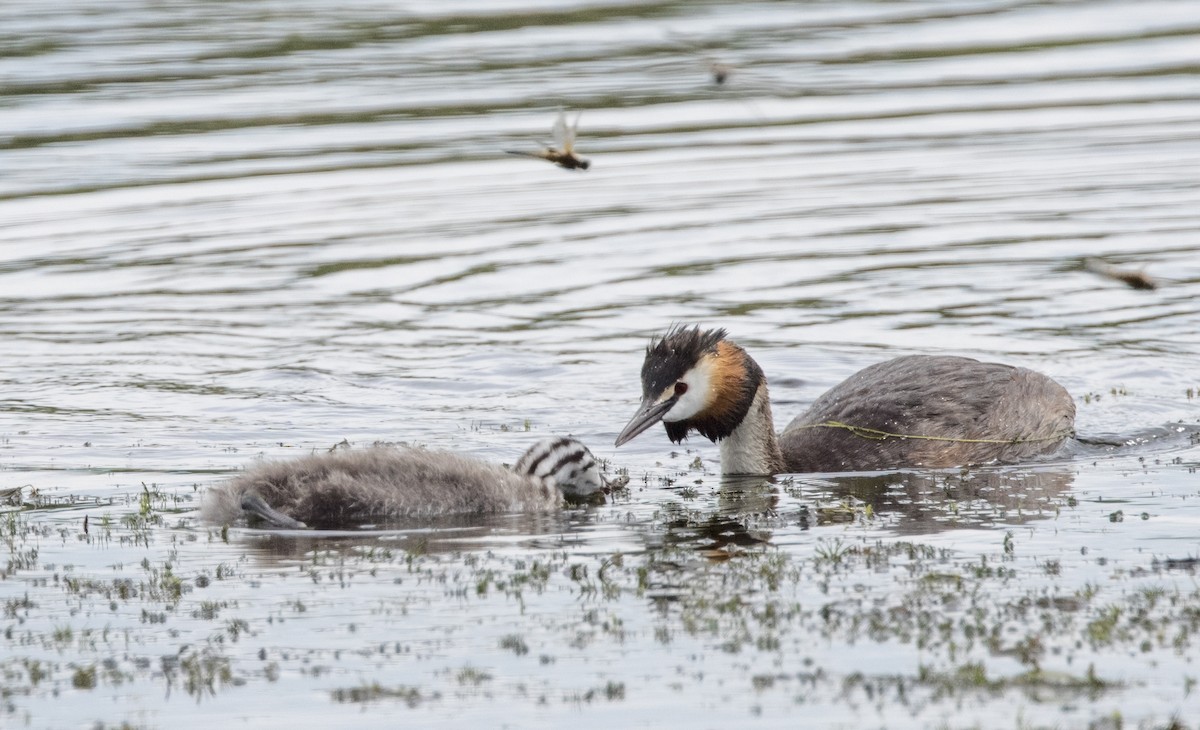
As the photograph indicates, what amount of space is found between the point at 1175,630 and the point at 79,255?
14065 millimetres

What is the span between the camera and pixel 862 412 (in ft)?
40.8

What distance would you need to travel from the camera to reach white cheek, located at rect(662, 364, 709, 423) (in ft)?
38.5

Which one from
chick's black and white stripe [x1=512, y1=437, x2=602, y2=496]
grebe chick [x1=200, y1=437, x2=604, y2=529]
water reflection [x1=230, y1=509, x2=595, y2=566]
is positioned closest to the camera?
water reflection [x1=230, y1=509, x2=595, y2=566]

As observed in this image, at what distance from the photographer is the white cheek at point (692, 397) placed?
11742mm

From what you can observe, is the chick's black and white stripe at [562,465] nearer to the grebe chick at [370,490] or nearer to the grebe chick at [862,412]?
the grebe chick at [370,490]

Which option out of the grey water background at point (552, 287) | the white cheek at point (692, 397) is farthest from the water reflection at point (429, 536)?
the white cheek at point (692, 397)

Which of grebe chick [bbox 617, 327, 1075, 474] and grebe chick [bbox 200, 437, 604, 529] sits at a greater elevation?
grebe chick [bbox 617, 327, 1075, 474]

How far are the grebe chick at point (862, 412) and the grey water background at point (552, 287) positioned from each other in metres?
0.34

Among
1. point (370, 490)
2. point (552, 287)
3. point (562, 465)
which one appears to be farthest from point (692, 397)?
point (552, 287)

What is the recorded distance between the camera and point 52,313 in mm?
17422

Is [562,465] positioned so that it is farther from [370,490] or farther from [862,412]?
[862,412]

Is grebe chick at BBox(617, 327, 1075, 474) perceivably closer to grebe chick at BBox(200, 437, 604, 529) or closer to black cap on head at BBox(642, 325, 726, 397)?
black cap on head at BBox(642, 325, 726, 397)

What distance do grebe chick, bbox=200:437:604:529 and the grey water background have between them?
1.16 ft

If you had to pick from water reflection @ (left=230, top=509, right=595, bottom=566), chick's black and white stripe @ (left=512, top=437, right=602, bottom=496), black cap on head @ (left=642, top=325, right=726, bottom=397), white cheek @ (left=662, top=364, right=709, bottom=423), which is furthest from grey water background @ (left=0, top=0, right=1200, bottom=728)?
black cap on head @ (left=642, top=325, right=726, bottom=397)
